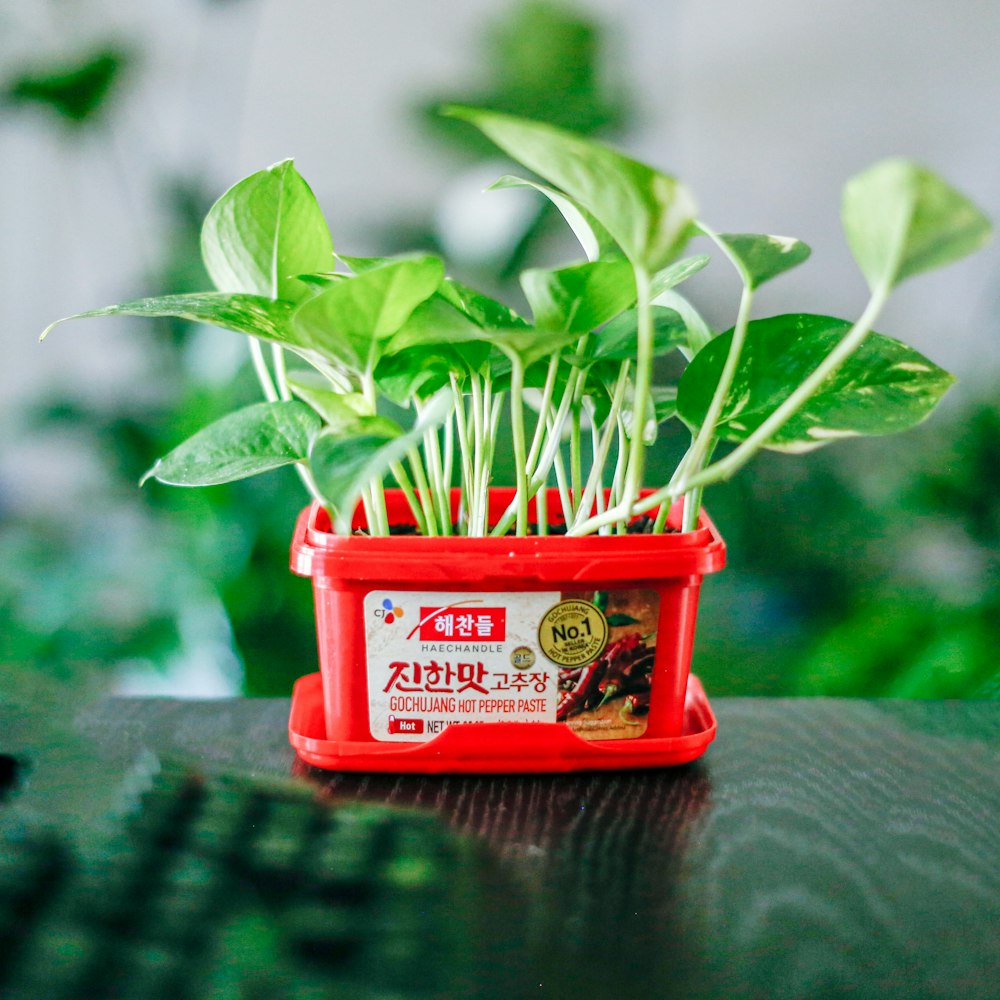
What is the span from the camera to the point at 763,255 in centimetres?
52

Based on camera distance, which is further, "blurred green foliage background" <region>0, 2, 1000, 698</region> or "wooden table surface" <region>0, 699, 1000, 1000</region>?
"blurred green foliage background" <region>0, 2, 1000, 698</region>

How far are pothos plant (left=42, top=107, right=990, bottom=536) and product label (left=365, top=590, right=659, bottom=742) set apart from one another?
0.06 m

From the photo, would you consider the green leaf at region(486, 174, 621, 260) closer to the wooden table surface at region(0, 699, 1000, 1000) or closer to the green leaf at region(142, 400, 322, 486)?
the green leaf at region(142, 400, 322, 486)

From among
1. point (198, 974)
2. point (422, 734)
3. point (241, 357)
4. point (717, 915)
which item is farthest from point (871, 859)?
point (241, 357)

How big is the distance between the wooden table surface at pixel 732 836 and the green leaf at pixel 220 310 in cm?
32

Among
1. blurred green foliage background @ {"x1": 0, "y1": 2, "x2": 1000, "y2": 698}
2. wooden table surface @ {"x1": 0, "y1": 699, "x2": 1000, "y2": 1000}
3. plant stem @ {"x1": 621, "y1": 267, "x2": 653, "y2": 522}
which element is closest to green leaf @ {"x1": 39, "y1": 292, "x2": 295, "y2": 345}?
plant stem @ {"x1": 621, "y1": 267, "x2": 653, "y2": 522}

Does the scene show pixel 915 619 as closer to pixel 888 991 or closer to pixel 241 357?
pixel 888 991

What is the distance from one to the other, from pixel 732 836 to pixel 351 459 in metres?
0.34

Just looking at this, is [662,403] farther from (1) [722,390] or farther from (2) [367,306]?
(2) [367,306]

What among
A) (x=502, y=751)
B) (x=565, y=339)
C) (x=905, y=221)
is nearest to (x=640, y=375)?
(x=565, y=339)

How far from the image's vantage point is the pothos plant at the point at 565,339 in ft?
1.42

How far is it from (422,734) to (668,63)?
75 cm

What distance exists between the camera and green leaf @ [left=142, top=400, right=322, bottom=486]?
0.53 m

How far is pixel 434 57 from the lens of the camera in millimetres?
964
